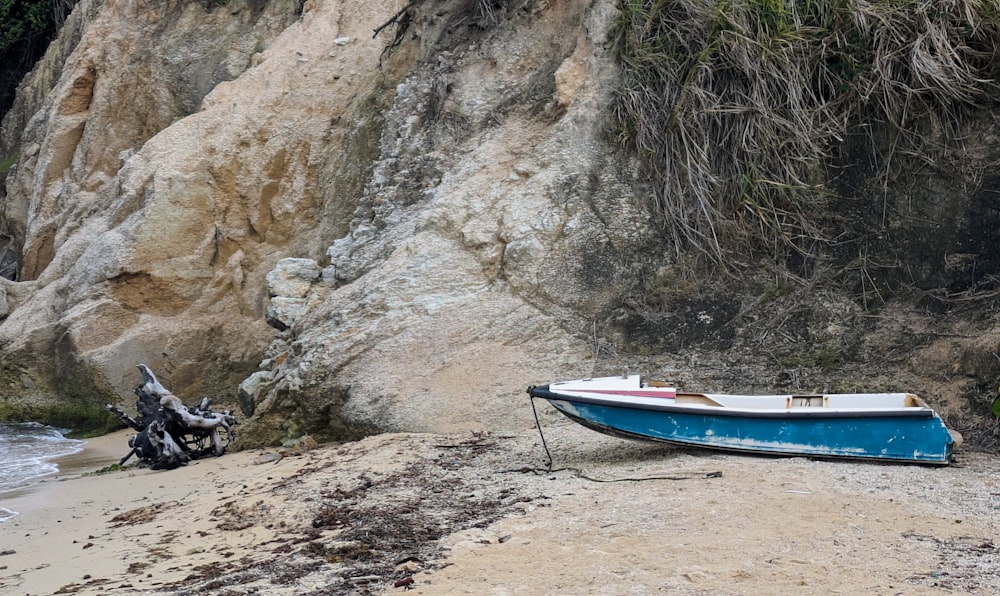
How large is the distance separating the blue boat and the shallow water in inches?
161

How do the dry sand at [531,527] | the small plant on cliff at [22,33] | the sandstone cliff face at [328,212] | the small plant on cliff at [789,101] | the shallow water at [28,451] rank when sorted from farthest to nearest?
1. the small plant on cliff at [22,33]
2. the shallow water at [28,451]
3. the sandstone cliff face at [328,212]
4. the small plant on cliff at [789,101]
5. the dry sand at [531,527]

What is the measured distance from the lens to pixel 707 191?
299 inches

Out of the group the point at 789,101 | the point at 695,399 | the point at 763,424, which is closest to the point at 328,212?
the point at 789,101

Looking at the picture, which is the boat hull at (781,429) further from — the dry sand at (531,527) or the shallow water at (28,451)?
the shallow water at (28,451)

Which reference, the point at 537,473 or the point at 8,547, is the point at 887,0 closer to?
the point at 537,473

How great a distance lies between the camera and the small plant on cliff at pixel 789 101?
23.7 feet

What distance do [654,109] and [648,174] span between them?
0.54 meters

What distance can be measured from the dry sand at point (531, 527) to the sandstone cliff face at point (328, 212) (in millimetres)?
1075

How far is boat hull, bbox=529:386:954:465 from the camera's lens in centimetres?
532

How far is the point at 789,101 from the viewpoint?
296 inches

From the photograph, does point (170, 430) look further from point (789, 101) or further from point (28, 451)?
point (789, 101)

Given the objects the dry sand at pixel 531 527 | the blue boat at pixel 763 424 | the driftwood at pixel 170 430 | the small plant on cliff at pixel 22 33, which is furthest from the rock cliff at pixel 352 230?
the small plant on cliff at pixel 22 33

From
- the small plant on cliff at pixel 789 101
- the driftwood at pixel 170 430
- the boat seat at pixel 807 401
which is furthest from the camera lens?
the driftwood at pixel 170 430


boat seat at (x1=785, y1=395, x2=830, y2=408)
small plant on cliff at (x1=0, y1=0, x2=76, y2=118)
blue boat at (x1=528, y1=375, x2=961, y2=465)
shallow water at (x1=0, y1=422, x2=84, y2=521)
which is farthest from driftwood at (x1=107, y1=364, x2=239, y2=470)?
small plant on cliff at (x1=0, y1=0, x2=76, y2=118)
